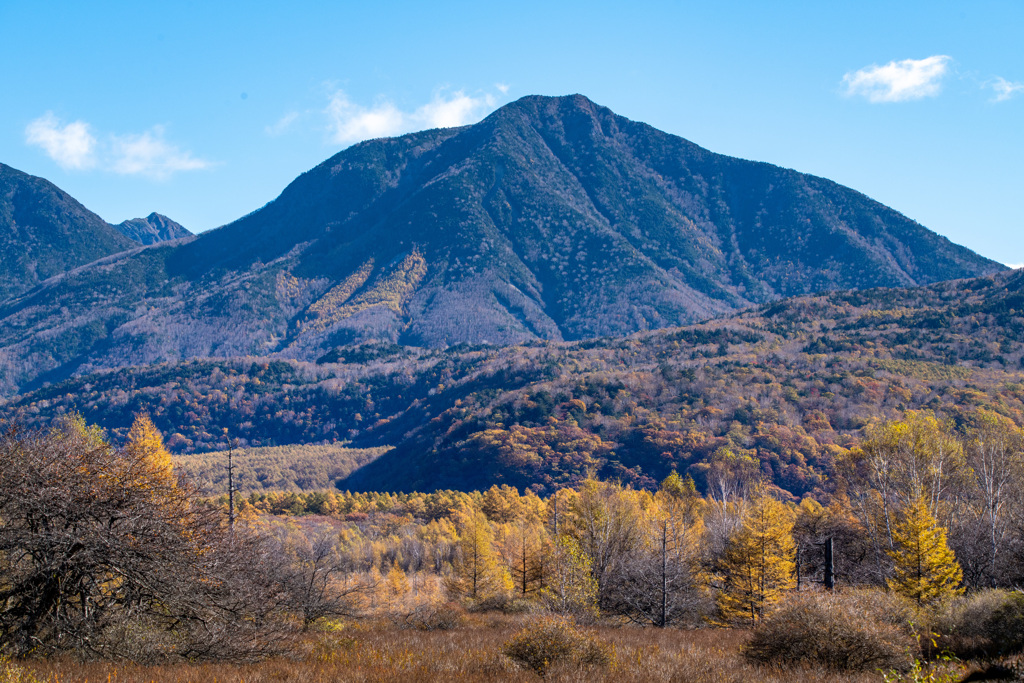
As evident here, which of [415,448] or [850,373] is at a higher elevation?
[850,373]

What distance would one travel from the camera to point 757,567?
39.3 metres

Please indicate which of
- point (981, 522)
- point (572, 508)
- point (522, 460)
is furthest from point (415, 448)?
point (981, 522)

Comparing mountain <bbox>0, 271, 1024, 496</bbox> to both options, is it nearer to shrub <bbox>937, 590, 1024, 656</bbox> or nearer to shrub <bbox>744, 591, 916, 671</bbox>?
shrub <bbox>937, 590, 1024, 656</bbox>

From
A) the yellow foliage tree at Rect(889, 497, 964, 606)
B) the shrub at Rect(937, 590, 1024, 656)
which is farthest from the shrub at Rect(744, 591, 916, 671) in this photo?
the yellow foliage tree at Rect(889, 497, 964, 606)

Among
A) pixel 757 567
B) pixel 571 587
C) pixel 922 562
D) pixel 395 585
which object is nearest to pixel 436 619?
pixel 571 587

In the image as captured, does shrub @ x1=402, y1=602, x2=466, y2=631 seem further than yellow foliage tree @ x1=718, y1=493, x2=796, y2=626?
No

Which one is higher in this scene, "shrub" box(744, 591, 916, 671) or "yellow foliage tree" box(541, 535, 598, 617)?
"shrub" box(744, 591, 916, 671)

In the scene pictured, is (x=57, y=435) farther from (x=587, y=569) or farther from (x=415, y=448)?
(x=415, y=448)

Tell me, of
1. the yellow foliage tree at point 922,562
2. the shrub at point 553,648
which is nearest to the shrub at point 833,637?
the shrub at point 553,648

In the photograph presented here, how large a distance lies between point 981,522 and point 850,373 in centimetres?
13875

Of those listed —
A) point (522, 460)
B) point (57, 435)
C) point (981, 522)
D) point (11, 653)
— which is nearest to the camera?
point (11, 653)

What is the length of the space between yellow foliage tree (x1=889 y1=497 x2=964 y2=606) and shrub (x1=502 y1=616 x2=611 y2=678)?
2306 cm

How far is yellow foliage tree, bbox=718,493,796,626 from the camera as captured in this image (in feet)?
128

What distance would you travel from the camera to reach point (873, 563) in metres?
45.4
